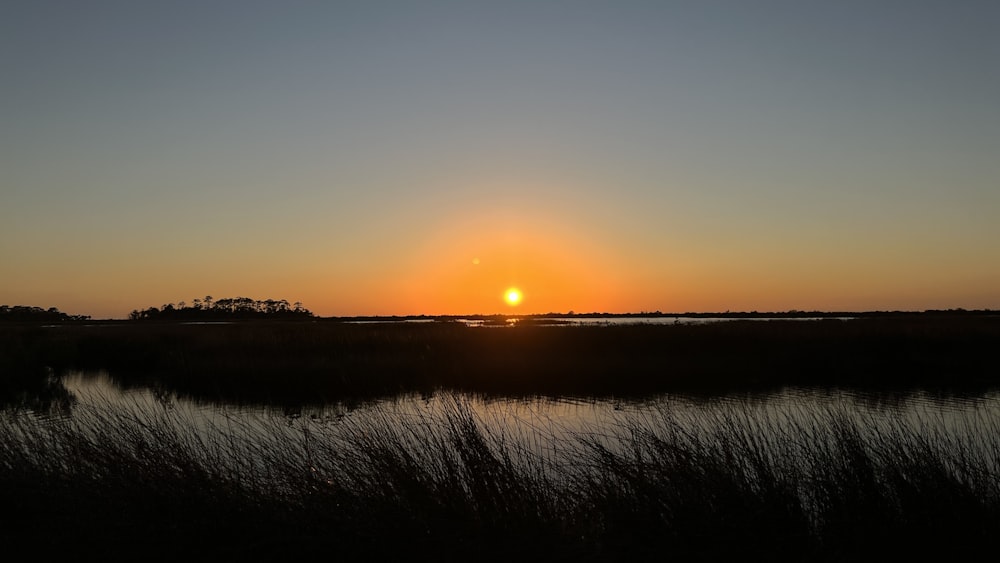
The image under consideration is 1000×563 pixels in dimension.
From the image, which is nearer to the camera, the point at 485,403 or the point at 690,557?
the point at 690,557

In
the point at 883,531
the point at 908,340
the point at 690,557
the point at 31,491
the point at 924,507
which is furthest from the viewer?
the point at 908,340

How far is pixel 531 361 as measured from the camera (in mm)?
25453

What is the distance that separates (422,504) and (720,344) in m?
25.7

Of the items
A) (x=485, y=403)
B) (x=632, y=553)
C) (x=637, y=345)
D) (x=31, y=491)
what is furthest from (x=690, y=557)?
(x=637, y=345)

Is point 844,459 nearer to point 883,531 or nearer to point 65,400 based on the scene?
point 883,531

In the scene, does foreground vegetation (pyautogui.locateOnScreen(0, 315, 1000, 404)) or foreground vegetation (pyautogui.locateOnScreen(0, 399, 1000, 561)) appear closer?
foreground vegetation (pyautogui.locateOnScreen(0, 399, 1000, 561))

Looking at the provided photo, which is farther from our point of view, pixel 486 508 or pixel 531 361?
pixel 531 361

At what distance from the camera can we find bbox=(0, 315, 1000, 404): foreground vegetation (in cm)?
2147

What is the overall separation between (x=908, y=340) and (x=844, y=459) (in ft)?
86.7

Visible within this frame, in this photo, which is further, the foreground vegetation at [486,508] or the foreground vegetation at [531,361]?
the foreground vegetation at [531,361]

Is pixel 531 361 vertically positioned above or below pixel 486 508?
above

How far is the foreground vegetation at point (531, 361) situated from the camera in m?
21.5

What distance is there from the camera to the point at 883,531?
18.2 ft

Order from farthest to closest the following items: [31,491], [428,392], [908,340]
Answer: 1. [908,340]
2. [428,392]
3. [31,491]
